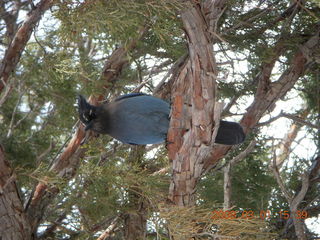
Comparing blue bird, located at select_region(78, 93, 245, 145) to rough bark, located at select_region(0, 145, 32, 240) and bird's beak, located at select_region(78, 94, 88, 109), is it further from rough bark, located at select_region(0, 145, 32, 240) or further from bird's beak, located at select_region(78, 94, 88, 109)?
rough bark, located at select_region(0, 145, 32, 240)

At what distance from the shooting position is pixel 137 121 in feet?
9.34

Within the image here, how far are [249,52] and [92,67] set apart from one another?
3.89ft

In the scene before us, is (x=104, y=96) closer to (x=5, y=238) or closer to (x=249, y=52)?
(x=249, y=52)

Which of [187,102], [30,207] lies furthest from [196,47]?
[30,207]

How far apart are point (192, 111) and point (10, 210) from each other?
4.32 ft

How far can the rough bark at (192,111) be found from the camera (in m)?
2.26

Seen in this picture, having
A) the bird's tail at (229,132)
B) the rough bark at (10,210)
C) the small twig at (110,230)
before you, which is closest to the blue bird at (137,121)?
the bird's tail at (229,132)

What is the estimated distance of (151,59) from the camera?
405cm

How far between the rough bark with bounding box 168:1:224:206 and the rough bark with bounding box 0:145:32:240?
3.36ft

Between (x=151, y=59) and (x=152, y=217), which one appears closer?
(x=152, y=217)

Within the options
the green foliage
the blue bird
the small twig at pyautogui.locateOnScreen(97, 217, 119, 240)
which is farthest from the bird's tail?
the small twig at pyautogui.locateOnScreen(97, 217, 119, 240)

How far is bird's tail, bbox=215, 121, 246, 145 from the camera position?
9.20ft

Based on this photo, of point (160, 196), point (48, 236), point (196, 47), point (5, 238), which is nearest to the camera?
point (196, 47)
